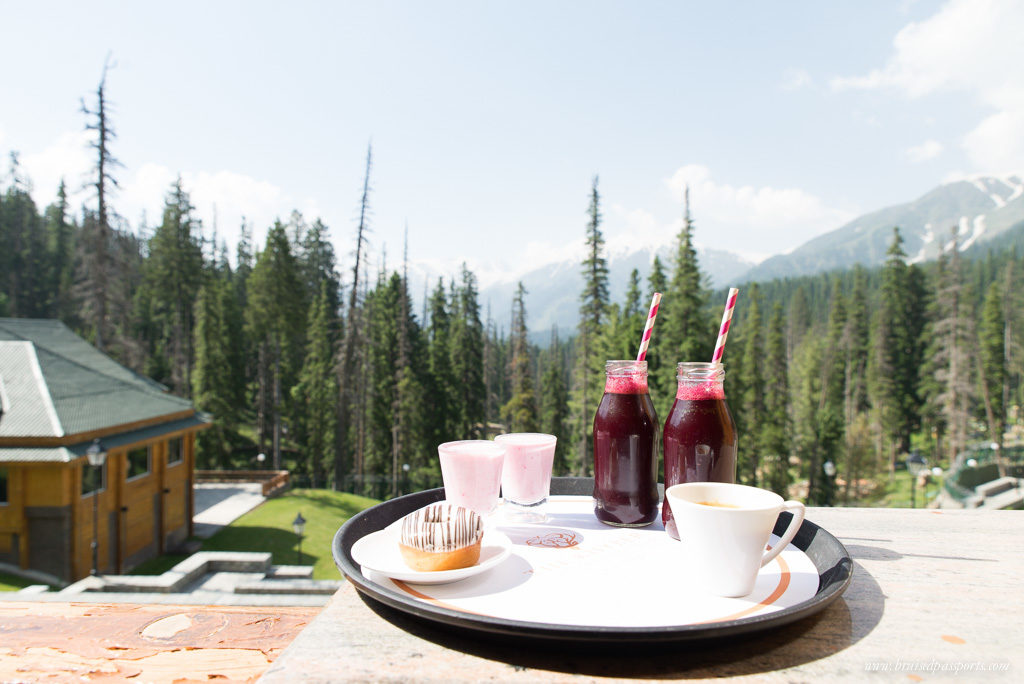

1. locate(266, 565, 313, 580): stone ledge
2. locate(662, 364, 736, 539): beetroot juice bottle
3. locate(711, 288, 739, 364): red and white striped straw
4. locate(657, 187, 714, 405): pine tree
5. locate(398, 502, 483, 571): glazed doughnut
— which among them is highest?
locate(657, 187, 714, 405): pine tree

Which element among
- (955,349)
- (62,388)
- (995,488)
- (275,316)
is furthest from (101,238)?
(955,349)

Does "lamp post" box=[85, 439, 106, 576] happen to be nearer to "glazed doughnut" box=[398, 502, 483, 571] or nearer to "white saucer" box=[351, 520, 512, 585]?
→ "white saucer" box=[351, 520, 512, 585]

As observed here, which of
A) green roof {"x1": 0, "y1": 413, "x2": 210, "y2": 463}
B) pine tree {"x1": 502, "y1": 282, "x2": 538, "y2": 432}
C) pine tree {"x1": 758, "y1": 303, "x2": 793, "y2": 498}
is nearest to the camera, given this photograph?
green roof {"x1": 0, "y1": 413, "x2": 210, "y2": 463}

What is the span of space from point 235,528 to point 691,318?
A: 59.1 ft

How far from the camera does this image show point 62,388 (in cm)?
1430

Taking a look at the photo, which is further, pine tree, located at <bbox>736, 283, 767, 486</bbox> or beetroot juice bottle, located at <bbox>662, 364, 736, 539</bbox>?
pine tree, located at <bbox>736, 283, 767, 486</bbox>

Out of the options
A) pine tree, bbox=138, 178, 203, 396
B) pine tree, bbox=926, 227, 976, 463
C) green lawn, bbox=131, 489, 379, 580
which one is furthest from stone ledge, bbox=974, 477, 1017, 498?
pine tree, bbox=138, 178, 203, 396

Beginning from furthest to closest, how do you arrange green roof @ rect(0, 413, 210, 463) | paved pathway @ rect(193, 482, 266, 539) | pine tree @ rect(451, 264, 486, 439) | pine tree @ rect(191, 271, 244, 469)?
pine tree @ rect(451, 264, 486, 439)
pine tree @ rect(191, 271, 244, 469)
paved pathway @ rect(193, 482, 266, 539)
green roof @ rect(0, 413, 210, 463)

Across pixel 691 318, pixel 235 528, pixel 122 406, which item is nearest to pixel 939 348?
pixel 691 318

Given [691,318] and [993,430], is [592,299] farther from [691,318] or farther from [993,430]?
[993,430]

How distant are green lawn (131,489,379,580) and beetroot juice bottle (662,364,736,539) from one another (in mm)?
14319

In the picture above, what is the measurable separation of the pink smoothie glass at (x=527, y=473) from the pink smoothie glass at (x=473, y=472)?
68mm

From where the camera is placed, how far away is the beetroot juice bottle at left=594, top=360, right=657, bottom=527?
5.59 ft

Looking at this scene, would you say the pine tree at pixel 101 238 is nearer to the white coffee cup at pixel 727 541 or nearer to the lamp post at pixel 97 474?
the lamp post at pixel 97 474
